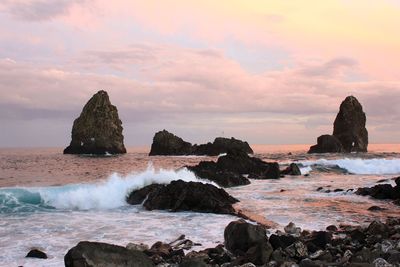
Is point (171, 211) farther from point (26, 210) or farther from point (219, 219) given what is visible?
point (26, 210)

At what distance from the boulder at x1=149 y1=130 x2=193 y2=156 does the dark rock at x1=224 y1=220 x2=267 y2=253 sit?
335 ft

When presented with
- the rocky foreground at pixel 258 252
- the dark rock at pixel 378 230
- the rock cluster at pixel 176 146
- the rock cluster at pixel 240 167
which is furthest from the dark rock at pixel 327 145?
the rocky foreground at pixel 258 252

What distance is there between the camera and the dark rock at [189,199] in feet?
66.8

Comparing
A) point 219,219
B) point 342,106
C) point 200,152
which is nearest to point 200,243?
point 219,219

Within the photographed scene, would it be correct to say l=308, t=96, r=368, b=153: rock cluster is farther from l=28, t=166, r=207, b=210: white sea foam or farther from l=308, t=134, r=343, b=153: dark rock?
l=28, t=166, r=207, b=210: white sea foam

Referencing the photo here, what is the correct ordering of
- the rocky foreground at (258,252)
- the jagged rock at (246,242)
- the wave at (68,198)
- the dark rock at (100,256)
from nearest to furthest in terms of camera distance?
the dark rock at (100,256)
the rocky foreground at (258,252)
the jagged rock at (246,242)
the wave at (68,198)

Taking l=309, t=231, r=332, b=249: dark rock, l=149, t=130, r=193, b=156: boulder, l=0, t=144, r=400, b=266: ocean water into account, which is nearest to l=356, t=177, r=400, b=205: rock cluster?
l=0, t=144, r=400, b=266: ocean water

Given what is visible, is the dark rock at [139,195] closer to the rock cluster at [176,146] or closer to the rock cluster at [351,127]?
the rock cluster at [176,146]

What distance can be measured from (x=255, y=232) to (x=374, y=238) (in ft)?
13.3

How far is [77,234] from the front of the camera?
15.5 meters

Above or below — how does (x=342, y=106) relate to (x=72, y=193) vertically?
above

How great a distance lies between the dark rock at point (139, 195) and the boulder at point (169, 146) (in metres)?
90.2

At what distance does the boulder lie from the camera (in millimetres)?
114750

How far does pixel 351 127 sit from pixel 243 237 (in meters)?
118
